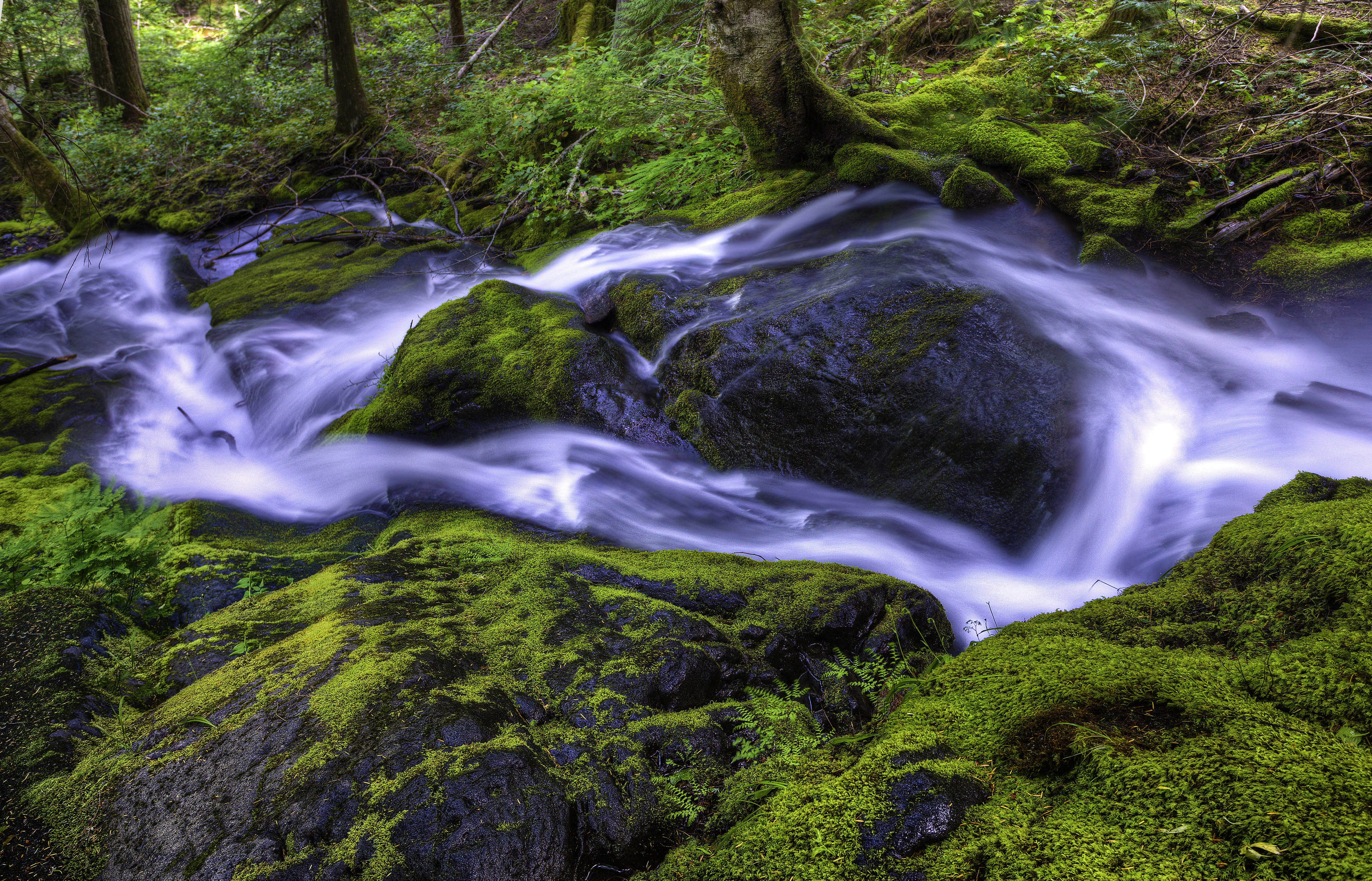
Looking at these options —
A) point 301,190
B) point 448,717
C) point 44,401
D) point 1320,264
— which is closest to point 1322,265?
point 1320,264

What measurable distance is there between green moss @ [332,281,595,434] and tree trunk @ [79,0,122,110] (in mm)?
13171

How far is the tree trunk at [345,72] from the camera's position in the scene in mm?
10797

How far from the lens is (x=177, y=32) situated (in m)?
20.3

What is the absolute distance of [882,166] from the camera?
6449mm

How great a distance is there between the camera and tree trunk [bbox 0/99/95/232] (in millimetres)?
9828

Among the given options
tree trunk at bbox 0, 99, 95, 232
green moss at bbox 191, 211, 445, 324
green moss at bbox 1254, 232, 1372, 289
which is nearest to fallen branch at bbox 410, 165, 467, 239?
green moss at bbox 191, 211, 445, 324

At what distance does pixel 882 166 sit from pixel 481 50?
10.1 m

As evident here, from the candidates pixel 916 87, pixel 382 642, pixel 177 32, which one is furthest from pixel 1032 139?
pixel 177 32

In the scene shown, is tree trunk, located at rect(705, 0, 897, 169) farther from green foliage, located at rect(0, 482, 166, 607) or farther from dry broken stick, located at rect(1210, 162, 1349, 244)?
green foliage, located at rect(0, 482, 166, 607)

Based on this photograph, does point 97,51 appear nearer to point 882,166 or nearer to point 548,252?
point 548,252

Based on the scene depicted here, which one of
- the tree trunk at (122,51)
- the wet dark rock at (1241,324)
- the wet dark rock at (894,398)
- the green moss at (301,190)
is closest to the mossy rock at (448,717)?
the wet dark rock at (894,398)

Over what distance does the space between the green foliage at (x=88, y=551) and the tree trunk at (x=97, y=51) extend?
46.5 feet

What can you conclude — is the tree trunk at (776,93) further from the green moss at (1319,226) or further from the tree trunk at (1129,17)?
the tree trunk at (1129,17)

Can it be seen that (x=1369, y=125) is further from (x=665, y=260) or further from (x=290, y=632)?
(x=290, y=632)
